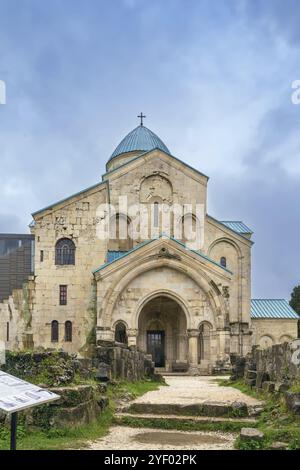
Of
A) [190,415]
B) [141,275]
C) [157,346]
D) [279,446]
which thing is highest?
[141,275]

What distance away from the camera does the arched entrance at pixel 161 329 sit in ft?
115

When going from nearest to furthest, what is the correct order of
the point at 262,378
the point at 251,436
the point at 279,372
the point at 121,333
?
the point at 251,436 → the point at 279,372 → the point at 262,378 → the point at 121,333

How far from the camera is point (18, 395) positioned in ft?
25.5

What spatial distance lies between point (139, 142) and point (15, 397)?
37569mm

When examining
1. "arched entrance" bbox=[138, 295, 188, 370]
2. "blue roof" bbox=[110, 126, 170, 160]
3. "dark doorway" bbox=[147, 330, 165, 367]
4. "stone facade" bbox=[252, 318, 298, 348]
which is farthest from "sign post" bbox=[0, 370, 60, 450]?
"blue roof" bbox=[110, 126, 170, 160]

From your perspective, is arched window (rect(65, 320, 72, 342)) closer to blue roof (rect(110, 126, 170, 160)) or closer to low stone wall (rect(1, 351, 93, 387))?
blue roof (rect(110, 126, 170, 160))

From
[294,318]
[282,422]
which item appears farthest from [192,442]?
[294,318]

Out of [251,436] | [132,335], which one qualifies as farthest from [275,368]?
[132,335]

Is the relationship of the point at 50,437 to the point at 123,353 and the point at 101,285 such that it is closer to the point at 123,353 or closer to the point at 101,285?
the point at 123,353

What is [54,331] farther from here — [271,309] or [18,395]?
[18,395]

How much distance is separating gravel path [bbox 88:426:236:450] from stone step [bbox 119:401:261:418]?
153cm

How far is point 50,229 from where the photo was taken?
3409cm

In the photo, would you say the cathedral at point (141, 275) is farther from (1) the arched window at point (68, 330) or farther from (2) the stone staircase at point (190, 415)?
(2) the stone staircase at point (190, 415)
